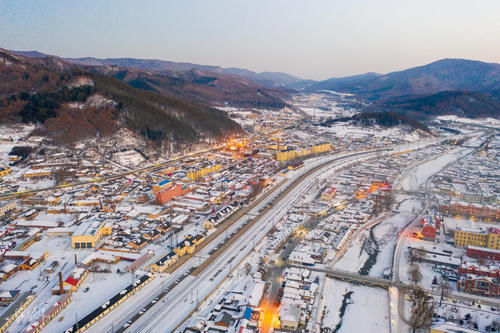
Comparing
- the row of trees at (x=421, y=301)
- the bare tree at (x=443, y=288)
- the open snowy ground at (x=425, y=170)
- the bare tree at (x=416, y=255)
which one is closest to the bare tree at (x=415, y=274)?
the row of trees at (x=421, y=301)

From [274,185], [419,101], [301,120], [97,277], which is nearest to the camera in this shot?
[97,277]

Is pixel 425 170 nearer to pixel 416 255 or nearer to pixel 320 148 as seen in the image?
pixel 320 148

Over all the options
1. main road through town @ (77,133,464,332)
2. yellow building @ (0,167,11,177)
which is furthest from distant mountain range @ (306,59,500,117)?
yellow building @ (0,167,11,177)

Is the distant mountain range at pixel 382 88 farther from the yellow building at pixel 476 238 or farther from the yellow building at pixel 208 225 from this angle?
the yellow building at pixel 476 238

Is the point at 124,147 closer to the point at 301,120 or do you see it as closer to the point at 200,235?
the point at 200,235

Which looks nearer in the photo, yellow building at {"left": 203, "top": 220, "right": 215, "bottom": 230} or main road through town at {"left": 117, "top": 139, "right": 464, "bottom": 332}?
main road through town at {"left": 117, "top": 139, "right": 464, "bottom": 332}

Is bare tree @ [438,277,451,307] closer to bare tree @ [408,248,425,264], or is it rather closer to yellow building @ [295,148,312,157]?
bare tree @ [408,248,425,264]

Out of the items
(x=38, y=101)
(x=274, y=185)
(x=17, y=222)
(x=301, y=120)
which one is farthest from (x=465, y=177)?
(x=38, y=101)
